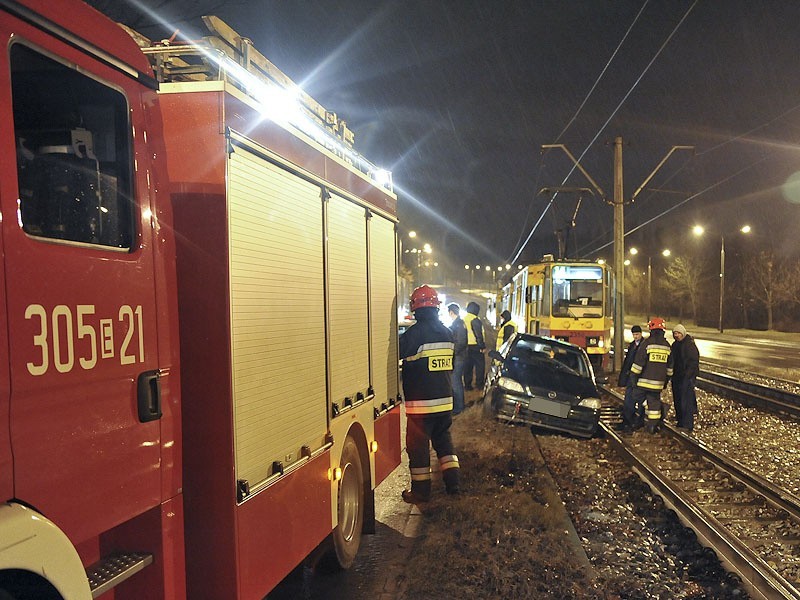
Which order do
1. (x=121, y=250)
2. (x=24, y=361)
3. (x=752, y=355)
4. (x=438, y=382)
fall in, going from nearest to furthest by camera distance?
(x=24, y=361) → (x=121, y=250) → (x=438, y=382) → (x=752, y=355)

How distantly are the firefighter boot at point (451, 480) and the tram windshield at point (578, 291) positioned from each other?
1425 centimetres

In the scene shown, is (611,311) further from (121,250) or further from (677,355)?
(121,250)

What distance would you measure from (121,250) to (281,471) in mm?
1556

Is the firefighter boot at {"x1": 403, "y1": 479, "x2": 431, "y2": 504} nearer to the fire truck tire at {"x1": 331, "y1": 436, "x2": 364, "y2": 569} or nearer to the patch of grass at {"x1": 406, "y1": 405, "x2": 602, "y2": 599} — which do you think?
the patch of grass at {"x1": 406, "y1": 405, "x2": 602, "y2": 599}

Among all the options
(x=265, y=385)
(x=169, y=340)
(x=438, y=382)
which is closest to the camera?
(x=169, y=340)


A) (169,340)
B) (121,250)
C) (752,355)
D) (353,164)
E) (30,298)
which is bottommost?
(752,355)

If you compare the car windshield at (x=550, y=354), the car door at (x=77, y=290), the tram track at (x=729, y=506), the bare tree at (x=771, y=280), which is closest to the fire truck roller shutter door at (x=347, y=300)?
the car door at (x=77, y=290)

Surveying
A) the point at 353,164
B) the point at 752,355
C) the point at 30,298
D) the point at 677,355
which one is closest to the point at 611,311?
the point at 677,355

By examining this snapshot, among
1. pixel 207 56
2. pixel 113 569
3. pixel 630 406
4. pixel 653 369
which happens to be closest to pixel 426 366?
pixel 207 56

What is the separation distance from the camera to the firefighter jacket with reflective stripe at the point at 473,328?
1388cm

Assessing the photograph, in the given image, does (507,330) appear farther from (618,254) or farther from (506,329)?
(618,254)

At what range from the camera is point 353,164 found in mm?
5809

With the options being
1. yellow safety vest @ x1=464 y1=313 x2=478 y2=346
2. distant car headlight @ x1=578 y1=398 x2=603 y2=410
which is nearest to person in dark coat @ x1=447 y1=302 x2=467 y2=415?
yellow safety vest @ x1=464 y1=313 x2=478 y2=346

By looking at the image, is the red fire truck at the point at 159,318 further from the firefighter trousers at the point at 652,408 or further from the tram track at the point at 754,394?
the tram track at the point at 754,394
